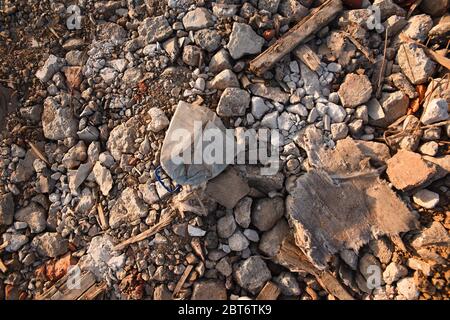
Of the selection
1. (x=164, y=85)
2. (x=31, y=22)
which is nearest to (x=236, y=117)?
(x=164, y=85)

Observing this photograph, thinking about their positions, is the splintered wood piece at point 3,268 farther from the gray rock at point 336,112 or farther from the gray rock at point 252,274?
the gray rock at point 336,112

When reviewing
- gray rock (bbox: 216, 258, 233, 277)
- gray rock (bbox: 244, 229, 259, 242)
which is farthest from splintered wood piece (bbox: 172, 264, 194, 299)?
gray rock (bbox: 244, 229, 259, 242)

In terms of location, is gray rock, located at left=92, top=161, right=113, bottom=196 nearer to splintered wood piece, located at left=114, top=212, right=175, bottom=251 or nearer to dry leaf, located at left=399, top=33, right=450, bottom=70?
splintered wood piece, located at left=114, top=212, right=175, bottom=251

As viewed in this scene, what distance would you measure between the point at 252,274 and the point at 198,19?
253 cm

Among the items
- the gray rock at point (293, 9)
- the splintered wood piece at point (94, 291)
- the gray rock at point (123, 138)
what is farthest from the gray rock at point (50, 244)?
the gray rock at point (293, 9)

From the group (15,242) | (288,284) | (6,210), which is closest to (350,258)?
(288,284)

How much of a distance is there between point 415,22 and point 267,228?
243 centimetres

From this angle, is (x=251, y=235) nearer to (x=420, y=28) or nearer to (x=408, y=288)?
(x=408, y=288)

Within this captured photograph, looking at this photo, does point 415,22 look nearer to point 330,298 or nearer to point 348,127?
point 348,127

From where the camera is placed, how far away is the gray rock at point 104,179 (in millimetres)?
3277

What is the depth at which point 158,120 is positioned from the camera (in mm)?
3223

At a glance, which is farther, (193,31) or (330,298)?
(193,31)

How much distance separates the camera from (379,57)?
330 centimetres

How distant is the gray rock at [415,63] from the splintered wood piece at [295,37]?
0.75m
